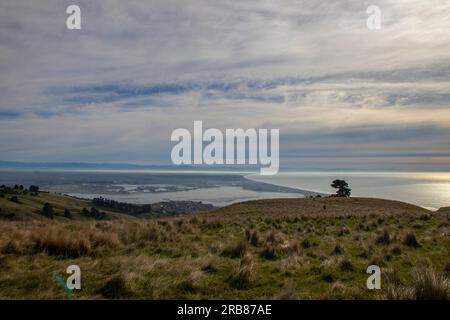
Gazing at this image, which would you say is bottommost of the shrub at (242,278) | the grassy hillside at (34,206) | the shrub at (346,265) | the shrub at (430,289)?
the grassy hillside at (34,206)

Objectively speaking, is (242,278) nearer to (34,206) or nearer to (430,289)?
(430,289)

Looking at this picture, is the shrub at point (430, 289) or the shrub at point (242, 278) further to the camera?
the shrub at point (242, 278)

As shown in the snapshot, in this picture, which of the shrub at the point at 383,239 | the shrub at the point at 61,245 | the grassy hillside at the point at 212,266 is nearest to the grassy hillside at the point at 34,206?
the shrub at the point at 61,245

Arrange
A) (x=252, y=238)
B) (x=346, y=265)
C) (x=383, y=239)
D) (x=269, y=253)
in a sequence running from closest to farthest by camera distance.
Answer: (x=346, y=265) < (x=269, y=253) < (x=252, y=238) < (x=383, y=239)

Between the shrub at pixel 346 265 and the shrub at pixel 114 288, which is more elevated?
the shrub at pixel 114 288

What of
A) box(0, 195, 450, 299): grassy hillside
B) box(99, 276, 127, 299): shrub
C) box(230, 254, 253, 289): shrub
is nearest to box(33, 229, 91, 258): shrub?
box(0, 195, 450, 299): grassy hillside

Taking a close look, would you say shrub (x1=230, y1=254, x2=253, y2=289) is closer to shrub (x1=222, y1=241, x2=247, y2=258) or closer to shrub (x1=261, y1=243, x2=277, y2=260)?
shrub (x1=261, y1=243, x2=277, y2=260)

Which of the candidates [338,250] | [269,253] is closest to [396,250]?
[338,250]

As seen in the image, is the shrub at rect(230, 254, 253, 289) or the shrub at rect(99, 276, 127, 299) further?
the shrub at rect(230, 254, 253, 289)

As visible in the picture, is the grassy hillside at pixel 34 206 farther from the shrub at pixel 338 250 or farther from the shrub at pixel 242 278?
the shrub at pixel 242 278

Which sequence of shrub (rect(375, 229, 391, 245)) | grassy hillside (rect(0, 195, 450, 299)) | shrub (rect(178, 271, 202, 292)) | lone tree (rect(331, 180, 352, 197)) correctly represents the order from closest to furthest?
grassy hillside (rect(0, 195, 450, 299))
shrub (rect(178, 271, 202, 292))
shrub (rect(375, 229, 391, 245))
lone tree (rect(331, 180, 352, 197))
